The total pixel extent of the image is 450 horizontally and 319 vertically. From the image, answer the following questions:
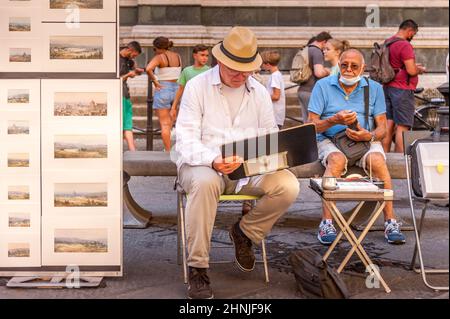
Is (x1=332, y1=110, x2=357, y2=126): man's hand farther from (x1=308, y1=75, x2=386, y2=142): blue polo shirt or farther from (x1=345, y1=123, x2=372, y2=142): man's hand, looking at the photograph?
(x1=308, y1=75, x2=386, y2=142): blue polo shirt

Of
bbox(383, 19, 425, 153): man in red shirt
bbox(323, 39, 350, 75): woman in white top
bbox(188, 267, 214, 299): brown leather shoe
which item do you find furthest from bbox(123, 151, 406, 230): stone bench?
bbox(323, 39, 350, 75): woman in white top

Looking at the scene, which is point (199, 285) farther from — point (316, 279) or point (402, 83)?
point (402, 83)

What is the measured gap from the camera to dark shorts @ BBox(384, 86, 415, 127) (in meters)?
9.40

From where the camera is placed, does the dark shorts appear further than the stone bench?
Yes

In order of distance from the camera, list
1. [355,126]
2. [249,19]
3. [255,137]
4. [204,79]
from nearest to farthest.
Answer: [255,137] → [204,79] → [355,126] → [249,19]

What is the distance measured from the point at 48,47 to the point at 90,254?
1.25 m

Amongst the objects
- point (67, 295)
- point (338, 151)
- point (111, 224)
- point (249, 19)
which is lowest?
point (67, 295)

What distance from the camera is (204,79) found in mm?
5336

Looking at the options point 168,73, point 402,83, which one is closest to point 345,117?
point 402,83

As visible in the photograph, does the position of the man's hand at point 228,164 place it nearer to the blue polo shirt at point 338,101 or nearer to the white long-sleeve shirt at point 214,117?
the white long-sleeve shirt at point 214,117

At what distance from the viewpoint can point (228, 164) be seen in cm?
494

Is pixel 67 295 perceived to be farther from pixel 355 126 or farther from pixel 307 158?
pixel 355 126

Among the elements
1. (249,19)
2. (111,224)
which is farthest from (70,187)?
(249,19)

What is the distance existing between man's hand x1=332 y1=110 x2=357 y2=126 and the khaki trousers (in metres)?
1.14
